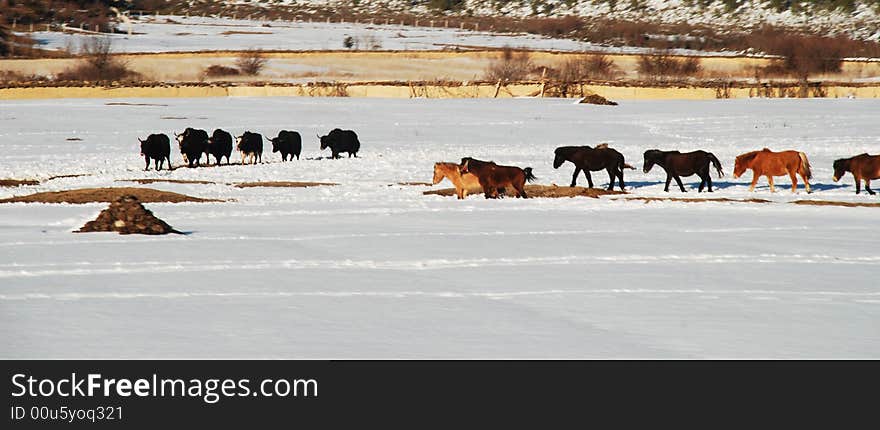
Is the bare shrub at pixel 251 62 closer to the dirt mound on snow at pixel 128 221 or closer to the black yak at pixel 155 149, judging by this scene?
the black yak at pixel 155 149

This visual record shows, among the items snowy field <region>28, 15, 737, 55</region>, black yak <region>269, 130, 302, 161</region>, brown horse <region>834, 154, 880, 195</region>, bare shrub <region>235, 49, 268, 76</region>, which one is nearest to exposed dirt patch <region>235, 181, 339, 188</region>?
black yak <region>269, 130, 302, 161</region>

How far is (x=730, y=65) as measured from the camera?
8506 cm

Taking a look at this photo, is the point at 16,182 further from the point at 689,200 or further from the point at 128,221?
the point at 689,200

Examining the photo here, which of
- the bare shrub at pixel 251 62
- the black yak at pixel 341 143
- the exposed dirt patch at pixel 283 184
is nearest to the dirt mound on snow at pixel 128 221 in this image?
the exposed dirt patch at pixel 283 184

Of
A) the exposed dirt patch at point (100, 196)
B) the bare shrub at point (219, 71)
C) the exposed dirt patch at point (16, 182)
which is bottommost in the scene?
the exposed dirt patch at point (16, 182)

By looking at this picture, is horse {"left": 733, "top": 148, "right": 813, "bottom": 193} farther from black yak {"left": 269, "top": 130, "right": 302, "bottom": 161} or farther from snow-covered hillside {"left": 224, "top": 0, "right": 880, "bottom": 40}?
snow-covered hillside {"left": 224, "top": 0, "right": 880, "bottom": 40}

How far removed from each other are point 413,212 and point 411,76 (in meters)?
60.8

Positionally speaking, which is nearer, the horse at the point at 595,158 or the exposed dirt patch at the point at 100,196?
the exposed dirt patch at the point at 100,196

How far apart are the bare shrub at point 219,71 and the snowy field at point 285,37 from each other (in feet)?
37.6

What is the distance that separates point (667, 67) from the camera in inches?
3191

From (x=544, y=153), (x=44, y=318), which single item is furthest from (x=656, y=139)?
(x=44, y=318)

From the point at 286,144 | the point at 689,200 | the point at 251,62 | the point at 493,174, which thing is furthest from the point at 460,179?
the point at 251,62

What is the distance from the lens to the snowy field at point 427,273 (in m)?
9.96
